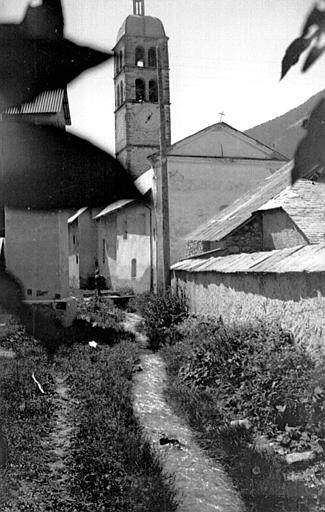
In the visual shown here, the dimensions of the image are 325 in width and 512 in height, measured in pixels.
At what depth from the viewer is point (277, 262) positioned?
627 cm

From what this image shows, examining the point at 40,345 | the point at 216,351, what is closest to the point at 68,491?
the point at 40,345

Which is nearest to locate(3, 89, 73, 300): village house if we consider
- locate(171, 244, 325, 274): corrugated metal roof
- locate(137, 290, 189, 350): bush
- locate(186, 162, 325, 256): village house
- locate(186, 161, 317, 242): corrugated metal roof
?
locate(171, 244, 325, 274): corrugated metal roof

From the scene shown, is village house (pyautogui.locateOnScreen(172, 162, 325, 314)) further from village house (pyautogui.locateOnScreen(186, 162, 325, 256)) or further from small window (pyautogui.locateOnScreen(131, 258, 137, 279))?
small window (pyautogui.locateOnScreen(131, 258, 137, 279))

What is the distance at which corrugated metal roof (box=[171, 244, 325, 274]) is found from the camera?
5420 mm

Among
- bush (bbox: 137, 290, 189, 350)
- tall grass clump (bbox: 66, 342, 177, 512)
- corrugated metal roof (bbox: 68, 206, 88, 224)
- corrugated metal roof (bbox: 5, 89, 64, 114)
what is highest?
corrugated metal roof (bbox: 5, 89, 64, 114)

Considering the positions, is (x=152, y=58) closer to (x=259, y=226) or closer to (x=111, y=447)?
(x=111, y=447)

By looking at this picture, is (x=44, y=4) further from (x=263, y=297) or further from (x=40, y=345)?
(x=263, y=297)

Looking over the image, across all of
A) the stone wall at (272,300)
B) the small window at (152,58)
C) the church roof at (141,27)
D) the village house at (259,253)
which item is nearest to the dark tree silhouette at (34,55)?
the church roof at (141,27)

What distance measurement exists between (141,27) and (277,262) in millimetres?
5435

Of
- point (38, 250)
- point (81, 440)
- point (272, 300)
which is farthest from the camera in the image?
point (272, 300)

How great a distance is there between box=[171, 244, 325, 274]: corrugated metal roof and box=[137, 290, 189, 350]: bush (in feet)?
3.07

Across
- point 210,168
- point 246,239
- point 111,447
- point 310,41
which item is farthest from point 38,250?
point 246,239

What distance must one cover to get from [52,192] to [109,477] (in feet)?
9.92

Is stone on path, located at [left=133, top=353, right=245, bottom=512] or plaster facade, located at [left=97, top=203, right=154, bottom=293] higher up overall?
plaster facade, located at [left=97, top=203, right=154, bottom=293]
